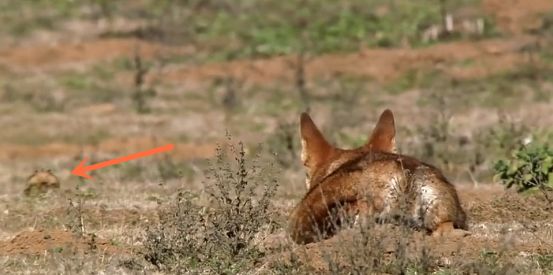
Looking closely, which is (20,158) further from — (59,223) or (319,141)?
(319,141)

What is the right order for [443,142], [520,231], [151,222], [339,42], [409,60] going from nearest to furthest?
[520,231] → [151,222] → [443,142] → [409,60] → [339,42]

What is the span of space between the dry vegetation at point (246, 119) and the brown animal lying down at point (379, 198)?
166 mm

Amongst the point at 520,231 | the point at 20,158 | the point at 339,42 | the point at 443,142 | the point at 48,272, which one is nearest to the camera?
the point at 48,272

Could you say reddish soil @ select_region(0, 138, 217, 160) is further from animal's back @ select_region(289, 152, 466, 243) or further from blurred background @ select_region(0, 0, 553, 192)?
A: animal's back @ select_region(289, 152, 466, 243)

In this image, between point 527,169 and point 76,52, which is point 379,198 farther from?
point 76,52

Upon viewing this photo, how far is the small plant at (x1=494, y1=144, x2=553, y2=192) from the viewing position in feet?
34.1

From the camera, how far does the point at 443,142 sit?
15461 mm

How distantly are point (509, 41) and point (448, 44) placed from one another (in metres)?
1.65

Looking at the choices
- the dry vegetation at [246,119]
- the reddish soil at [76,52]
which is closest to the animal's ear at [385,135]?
the dry vegetation at [246,119]

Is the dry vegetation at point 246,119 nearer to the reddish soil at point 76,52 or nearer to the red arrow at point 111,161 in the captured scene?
the reddish soil at point 76,52

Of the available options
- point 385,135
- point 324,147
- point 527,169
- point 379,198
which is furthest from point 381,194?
point 527,169

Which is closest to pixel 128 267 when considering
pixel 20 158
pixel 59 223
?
pixel 59 223

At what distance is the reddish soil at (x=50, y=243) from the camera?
7637mm

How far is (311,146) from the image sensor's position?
8367mm
